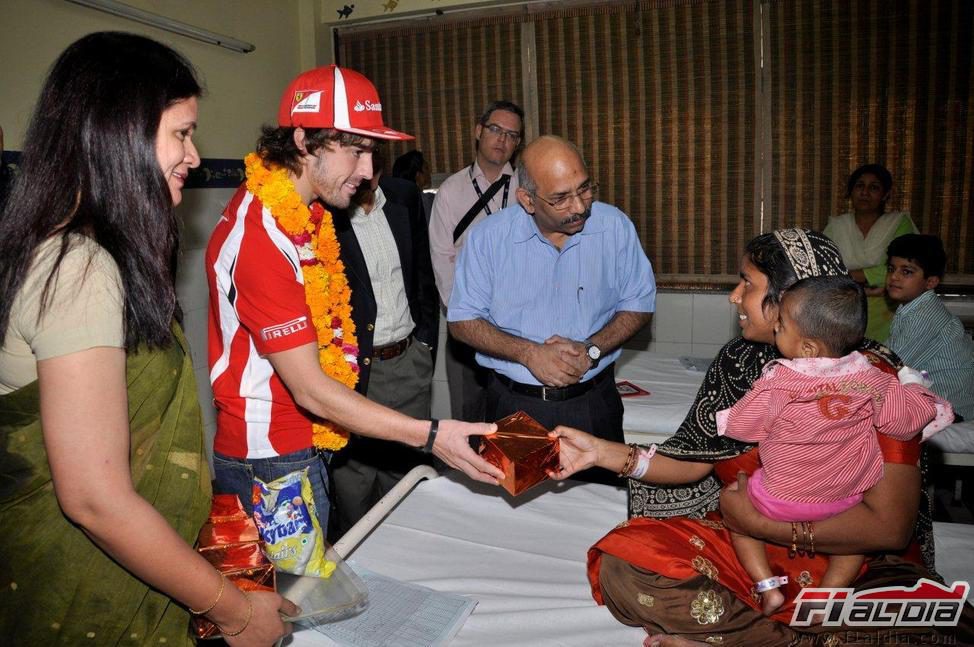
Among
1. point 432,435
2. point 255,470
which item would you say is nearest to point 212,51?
point 255,470

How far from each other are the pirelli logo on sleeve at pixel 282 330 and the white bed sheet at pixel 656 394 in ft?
7.39

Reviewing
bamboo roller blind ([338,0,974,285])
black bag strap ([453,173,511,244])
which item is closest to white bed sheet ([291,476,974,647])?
black bag strap ([453,173,511,244])

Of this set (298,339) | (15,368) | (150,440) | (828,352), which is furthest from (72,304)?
(828,352)

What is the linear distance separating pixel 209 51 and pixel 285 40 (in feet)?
3.43

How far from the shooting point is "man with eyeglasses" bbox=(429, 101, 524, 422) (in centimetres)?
430

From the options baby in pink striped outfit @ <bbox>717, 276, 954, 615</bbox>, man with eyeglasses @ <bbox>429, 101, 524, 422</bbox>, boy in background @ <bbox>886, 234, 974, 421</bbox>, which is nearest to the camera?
baby in pink striped outfit @ <bbox>717, 276, 954, 615</bbox>

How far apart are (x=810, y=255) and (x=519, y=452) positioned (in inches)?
38.4

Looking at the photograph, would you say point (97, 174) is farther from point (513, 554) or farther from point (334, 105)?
point (513, 554)

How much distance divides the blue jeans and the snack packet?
9.9 inches

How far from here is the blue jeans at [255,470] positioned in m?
2.14

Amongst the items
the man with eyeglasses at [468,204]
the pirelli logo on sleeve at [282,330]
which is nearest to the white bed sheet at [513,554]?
the pirelli logo on sleeve at [282,330]

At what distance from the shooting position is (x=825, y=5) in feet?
16.9

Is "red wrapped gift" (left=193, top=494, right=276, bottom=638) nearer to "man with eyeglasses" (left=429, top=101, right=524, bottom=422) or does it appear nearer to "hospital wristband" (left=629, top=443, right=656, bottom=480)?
"hospital wristband" (left=629, top=443, right=656, bottom=480)

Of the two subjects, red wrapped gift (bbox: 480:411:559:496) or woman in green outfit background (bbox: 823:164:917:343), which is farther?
woman in green outfit background (bbox: 823:164:917:343)
